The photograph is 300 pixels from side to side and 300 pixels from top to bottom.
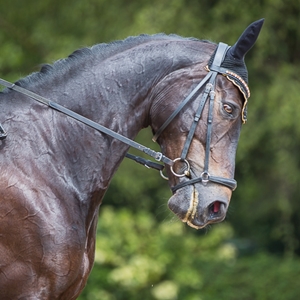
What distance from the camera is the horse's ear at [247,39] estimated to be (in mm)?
3402

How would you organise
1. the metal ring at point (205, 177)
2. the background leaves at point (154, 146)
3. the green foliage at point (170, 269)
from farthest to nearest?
the background leaves at point (154, 146) < the green foliage at point (170, 269) < the metal ring at point (205, 177)

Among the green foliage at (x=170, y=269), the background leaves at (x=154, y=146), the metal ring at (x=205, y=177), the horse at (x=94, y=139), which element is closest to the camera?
the horse at (x=94, y=139)

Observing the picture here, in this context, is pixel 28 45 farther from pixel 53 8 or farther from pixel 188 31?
pixel 188 31

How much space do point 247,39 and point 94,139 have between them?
931mm

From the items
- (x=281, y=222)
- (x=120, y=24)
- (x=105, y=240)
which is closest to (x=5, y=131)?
(x=105, y=240)

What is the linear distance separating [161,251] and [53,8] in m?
3.90

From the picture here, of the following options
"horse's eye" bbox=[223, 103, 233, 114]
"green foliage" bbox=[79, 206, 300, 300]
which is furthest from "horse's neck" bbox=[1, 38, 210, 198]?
"green foliage" bbox=[79, 206, 300, 300]

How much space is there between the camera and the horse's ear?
3.40 meters

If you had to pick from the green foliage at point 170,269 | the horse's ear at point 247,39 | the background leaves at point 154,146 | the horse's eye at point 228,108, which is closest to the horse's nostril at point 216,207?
the horse's eye at point 228,108

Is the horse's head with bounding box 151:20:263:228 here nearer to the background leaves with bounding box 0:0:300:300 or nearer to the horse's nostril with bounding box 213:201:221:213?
Result: the horse's nostril with bounding box 213:201:221:213

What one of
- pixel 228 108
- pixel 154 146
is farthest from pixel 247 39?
pixel 154 146

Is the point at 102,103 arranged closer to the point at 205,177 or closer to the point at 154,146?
the point at 205,177

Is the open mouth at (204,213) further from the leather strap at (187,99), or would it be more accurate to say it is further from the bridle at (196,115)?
the leather strap at (187,99)

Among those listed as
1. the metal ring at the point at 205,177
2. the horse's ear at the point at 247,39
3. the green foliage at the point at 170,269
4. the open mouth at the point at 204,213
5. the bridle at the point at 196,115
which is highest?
the green foliage at the point at 170,269
